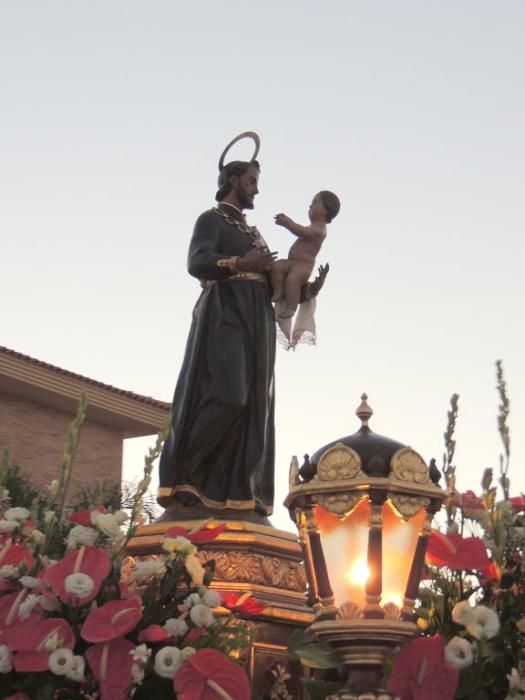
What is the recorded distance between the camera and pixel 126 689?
4012 millimetres

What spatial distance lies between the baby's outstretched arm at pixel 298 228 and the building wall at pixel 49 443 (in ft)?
65.0

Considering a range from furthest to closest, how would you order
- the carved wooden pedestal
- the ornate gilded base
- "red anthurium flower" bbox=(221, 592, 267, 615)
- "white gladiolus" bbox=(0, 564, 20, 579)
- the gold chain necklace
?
the gold chain necklace, the carved wooden pedestal, "red anthurium flower" bbox=(221, 592, 267, 615), "white gladiolus" bbox=(0, 564, 20, 579), the ornate gilded base

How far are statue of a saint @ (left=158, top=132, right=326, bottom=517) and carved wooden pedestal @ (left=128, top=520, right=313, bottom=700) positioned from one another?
0.32 metres

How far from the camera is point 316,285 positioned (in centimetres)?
748

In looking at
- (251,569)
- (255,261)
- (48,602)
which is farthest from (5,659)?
(255,261)

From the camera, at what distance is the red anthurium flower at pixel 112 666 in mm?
3992

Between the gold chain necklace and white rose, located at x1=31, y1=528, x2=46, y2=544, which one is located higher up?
the gold chain necklace

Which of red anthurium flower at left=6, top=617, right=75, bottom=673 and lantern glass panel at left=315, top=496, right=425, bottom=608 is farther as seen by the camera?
red anthurium flower at left=6, top=617, right=75, bottom=673

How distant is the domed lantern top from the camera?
12.6 feet

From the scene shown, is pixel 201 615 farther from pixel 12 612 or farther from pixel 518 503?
pixel 518 503

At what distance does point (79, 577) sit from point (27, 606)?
0.22 m

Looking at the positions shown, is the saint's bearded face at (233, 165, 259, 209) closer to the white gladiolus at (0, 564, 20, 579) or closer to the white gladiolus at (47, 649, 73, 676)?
the white gladiolus at (0, 564, 20, 579)

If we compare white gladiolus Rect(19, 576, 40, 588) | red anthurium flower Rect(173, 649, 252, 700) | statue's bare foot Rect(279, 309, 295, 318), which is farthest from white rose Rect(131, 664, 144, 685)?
statue's bare foot Rect(279, 309, 295, 318)

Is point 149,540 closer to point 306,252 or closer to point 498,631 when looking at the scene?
point 306,252
